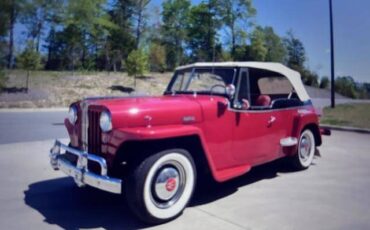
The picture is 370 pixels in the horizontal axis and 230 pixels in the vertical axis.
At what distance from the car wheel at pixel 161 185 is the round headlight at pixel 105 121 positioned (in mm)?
506

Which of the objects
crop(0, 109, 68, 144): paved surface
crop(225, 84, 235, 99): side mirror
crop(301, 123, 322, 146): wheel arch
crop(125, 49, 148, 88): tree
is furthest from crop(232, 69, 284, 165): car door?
crop(125, 49, 148, 88): tree

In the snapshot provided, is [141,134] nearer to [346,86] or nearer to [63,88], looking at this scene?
[63,88]

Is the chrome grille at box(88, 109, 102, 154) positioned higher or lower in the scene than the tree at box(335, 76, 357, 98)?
lower

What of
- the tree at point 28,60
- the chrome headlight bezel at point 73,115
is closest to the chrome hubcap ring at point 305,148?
the chrome headlight bezel at point 73,115

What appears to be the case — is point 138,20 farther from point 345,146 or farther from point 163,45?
point 345,146

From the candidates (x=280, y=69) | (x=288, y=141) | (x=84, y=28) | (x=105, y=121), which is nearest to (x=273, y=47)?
(x=84, y=28)

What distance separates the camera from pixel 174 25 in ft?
137

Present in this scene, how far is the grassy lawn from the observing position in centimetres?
1157

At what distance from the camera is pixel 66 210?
4.20 meters

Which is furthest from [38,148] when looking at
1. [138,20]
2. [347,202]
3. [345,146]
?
[138,20]

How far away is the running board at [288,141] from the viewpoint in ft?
18.3

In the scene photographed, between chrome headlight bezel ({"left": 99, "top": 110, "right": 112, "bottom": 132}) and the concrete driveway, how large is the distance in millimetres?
1047

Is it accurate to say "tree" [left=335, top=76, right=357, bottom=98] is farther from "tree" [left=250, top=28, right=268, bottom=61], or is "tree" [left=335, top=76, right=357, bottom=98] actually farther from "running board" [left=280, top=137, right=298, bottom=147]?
"running board" [left=280, top=137, right=298, bottom=147]

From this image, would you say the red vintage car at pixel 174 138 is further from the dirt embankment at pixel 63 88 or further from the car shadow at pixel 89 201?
the dirt embankment at pixel 63 88
